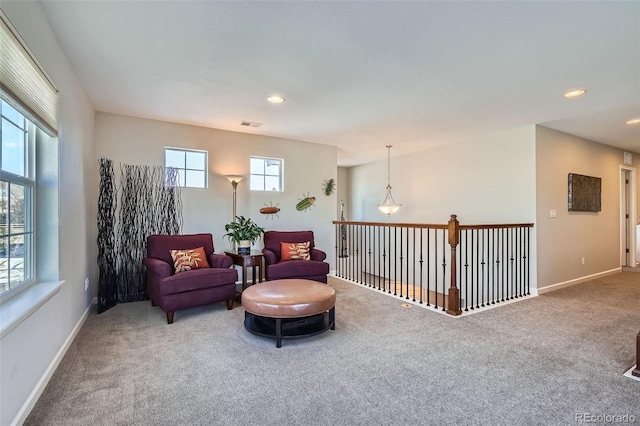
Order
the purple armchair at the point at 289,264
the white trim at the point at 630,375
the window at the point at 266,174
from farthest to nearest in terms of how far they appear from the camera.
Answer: the window at the point at 266,174 → the purple armchair at the point at 289,264 → the white trim at the point at 630,375

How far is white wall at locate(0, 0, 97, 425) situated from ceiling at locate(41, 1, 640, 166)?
7.9 inches

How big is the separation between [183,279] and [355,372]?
2005 millimetres

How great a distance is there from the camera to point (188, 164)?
15.2 feet

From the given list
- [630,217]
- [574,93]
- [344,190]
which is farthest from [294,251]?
[630,217]

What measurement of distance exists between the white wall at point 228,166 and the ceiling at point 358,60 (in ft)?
0.88

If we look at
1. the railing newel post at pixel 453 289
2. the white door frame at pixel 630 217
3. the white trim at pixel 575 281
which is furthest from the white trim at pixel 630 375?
the white door frame at pixel 630 217

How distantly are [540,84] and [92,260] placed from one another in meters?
5.27

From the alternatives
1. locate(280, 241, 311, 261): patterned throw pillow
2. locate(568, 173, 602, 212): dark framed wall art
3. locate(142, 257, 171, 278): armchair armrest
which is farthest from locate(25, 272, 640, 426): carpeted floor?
locate(568, 173, 602, 212): dark framed wall art

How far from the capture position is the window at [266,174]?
5152mm

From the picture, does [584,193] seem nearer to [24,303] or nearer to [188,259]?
[188,259]

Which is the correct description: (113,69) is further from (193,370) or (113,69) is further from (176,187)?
(193,370)

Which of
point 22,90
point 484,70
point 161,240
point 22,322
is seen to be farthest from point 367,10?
point 161,240

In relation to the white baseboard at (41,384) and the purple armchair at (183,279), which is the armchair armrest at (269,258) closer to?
the purple armchair at (183,279)

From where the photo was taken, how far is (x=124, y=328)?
309 cm
